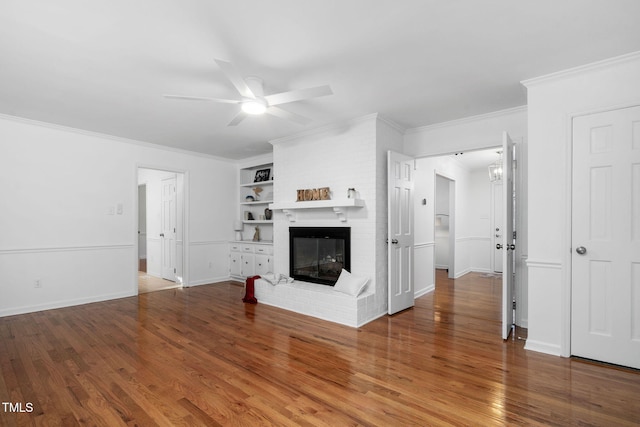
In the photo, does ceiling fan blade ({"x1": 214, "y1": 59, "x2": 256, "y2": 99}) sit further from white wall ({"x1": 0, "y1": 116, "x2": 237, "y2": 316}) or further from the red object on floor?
white wall ({"x1": 0, "y1": 116, "x2": 237, "y2": 316})

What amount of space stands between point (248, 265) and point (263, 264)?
50cm

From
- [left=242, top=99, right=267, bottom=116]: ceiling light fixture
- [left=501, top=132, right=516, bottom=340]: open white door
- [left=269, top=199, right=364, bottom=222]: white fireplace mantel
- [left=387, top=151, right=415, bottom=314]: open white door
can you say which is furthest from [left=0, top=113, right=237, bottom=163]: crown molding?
[left=501, top=132, right=516, bottom=340]: open white door

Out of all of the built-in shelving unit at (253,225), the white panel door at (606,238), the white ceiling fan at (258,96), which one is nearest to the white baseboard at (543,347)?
the white panel door at (606,238)

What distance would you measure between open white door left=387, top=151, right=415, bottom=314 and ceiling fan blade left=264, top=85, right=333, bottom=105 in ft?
5.76

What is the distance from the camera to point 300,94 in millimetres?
2701

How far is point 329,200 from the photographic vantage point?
445 cm

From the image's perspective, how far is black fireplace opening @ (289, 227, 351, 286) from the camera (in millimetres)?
4469

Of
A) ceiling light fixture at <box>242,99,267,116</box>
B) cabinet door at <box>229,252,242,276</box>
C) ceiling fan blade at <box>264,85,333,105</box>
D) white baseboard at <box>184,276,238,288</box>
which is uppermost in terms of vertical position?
ceiling fan blade at <box>264,85,333,105</box>

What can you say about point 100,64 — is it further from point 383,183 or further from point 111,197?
point 383,183

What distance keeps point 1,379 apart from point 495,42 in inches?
184

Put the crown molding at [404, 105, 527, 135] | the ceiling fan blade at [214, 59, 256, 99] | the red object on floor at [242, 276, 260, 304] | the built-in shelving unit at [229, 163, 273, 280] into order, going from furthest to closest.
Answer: the built-in shelving unit at [229, 163, 273, 280]
the red object on floor at [242, 276, 260, 304]
the crown molding at [404, 105, 527, 135]
the ceiling fan blade at [214, 59, 256, 99]

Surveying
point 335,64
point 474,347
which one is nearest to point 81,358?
point 335,64

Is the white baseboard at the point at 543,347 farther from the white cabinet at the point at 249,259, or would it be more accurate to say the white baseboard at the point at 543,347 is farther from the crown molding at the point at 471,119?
the white cabinet at the point at 249,259

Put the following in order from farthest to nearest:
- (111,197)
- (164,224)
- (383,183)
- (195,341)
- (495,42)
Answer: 1. (164,224)
2. (111,197)
3. (383,183)
4. (195,341)
5. (495,42)
